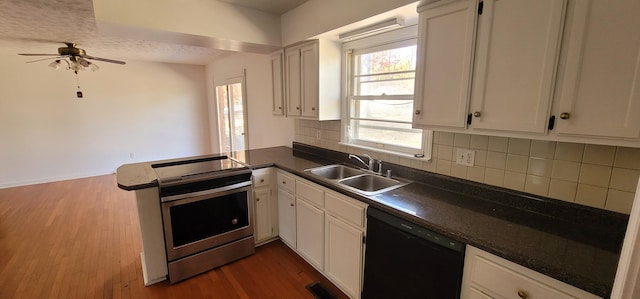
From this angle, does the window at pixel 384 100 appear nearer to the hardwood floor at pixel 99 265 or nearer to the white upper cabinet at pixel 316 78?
the white upper cabinet at pixel 316 78

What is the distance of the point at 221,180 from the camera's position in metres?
2.34

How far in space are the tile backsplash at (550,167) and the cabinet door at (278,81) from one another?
1768 mm

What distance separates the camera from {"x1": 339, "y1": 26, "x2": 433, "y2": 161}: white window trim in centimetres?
202

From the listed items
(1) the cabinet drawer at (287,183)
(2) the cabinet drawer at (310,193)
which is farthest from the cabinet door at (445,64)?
(1) the cabinet drawer at (287,183)

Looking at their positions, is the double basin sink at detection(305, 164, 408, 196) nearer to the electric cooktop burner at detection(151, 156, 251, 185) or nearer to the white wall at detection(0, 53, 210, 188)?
the electric cooktop burner at detection(151, 156, 251, 185)

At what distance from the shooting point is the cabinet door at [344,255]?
1.89 m

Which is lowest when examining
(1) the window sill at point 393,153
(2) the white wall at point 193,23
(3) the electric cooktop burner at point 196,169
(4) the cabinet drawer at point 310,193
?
(4) the cabinet drawer at point 310,193

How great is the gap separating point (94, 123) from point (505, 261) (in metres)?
6.78

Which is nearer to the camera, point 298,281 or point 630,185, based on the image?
point 630,185

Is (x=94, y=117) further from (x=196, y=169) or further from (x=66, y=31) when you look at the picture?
(x=196, y=169)

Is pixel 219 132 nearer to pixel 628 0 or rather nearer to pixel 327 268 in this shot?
pixel 327 268

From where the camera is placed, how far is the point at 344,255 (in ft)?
6.57

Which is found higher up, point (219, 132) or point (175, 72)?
point (175, 72)

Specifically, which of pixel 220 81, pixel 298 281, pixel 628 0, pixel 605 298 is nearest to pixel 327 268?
pixel 298 281
